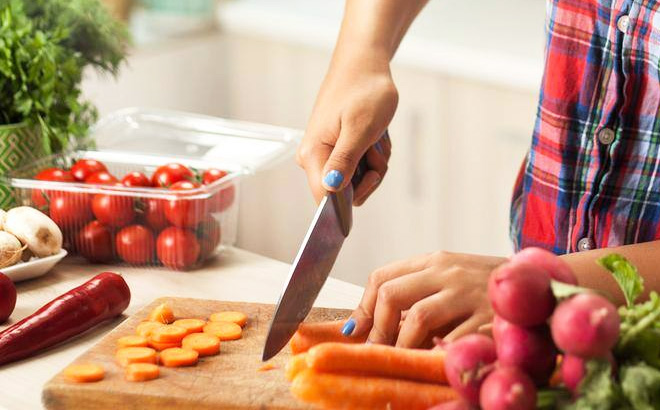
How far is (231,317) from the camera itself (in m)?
1.41

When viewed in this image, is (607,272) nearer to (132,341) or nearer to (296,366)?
(296,366)

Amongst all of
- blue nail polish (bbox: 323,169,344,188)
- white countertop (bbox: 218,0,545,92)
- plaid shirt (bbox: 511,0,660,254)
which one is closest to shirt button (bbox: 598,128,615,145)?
plaid shirt (bbox: 511,0,660,254)

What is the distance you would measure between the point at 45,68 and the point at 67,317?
0.54 metres

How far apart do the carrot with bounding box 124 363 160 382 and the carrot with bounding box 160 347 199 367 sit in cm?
3

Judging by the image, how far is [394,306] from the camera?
1.22 m

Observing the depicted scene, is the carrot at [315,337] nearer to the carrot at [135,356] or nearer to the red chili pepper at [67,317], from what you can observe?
the carrot at [135,356]

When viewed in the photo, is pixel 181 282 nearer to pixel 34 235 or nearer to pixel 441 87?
pixel 34 235

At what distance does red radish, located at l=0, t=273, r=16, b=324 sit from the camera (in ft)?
4.72

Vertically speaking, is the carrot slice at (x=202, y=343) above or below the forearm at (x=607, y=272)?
below

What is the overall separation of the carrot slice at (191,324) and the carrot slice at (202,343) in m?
0.03

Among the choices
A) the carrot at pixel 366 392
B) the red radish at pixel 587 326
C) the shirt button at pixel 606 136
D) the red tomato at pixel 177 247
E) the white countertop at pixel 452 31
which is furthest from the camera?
the white countertop at pixel 452 31

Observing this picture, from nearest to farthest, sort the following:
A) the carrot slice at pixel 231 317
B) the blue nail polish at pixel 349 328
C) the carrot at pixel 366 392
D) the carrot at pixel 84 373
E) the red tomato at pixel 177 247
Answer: the carrot at pixel 366 392 → the carrot at pixel 84 373 → the blue nail polish at pixel 349 328 → the carrot slice at pixel 231 317 → the red tomato at pixel 177 247

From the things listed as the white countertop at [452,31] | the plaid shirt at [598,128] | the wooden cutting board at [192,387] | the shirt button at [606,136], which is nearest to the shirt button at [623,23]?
the plaid shirt at [598,128]

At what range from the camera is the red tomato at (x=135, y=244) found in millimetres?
1675
